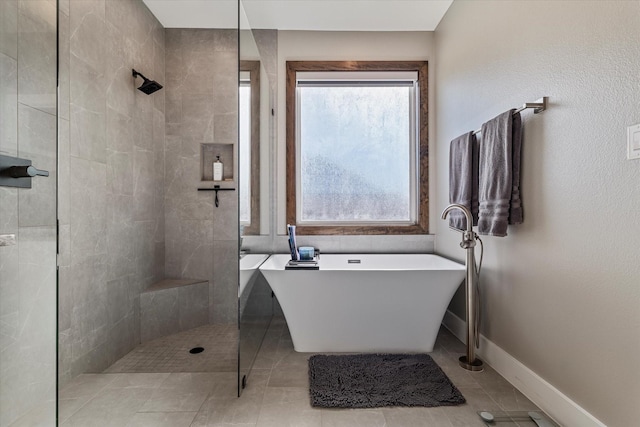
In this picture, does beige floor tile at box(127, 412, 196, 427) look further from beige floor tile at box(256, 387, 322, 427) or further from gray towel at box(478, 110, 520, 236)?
gray towel at box(478, 110, 520, 236)

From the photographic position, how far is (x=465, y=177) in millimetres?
2035

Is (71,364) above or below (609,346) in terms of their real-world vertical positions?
below

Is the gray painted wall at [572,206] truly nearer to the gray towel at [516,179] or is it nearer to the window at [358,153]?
the gray towel at [516,179]

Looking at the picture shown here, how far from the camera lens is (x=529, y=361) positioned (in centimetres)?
158

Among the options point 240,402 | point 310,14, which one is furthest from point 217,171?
point 240,402

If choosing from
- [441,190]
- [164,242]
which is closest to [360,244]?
[441,190]

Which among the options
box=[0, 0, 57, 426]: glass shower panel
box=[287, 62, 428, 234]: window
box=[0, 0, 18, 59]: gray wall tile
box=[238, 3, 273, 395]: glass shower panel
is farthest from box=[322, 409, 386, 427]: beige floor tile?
box=[0, 0, 18, 59]: gray wall tile

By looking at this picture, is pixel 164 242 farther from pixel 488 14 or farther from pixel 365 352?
pixel 488 14

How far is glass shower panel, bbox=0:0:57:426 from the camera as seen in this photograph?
122cm

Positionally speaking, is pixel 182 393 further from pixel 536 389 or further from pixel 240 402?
pixel 536 389

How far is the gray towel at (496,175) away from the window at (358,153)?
1.06 metres

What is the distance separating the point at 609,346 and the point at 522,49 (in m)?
1.49

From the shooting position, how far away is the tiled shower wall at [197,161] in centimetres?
270

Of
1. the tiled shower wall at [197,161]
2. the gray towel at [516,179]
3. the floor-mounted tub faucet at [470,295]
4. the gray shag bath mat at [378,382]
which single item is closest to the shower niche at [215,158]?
the tiled shower wall at [197,161]
